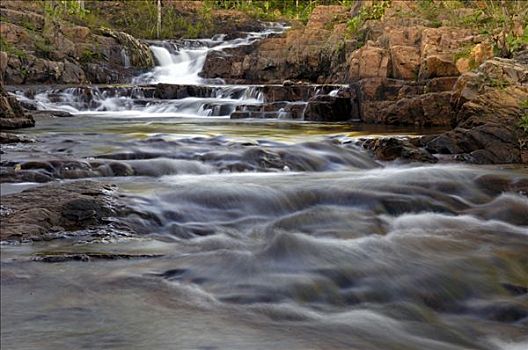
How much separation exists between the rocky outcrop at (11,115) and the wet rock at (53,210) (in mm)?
5705

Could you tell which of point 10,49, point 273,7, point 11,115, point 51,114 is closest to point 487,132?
point 11,115

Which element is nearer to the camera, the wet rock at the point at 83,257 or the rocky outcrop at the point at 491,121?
the wet rock at the point at 83,257

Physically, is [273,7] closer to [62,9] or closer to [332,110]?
[62,9]

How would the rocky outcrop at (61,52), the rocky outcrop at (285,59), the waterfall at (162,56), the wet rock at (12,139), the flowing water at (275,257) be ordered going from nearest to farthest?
1. the flowing water at (275,257)
2. the wet rock at (12,139)
3. the rocky outcrop at (61,52)
4. the rocky outcrop at (285,59)
5. the waterfall at (162,56)

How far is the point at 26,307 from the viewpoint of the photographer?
132 inches

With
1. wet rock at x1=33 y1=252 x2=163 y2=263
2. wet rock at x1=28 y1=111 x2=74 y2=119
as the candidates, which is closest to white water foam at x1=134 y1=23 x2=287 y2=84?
wet rock at x1=28 y1=111 x2=74 y2=119

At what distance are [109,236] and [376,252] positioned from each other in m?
2.17

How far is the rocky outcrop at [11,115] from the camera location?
10.7 m

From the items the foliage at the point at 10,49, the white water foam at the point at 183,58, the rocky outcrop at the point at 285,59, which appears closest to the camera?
the foliage at the point at 10,49

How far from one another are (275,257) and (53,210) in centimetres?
186

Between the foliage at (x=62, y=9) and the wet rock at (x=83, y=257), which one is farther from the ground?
the foliage at (x=62, y=9)

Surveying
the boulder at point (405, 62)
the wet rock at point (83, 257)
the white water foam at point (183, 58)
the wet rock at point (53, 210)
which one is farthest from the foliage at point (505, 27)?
the white water foam at point (183, 58)

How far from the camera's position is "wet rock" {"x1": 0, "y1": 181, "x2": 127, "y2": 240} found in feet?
15.1

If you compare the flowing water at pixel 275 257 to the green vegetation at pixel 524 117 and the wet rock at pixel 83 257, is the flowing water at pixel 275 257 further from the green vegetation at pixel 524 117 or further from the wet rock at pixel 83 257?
A: the green vegetation at pixel 524 117
